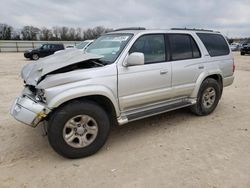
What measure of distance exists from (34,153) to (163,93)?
230 cm

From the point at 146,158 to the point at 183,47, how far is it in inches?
89.5

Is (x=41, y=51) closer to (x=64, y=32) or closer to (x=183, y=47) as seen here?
(x=183, y=47)

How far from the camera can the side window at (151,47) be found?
12.2 feet

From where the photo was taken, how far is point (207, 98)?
4887 mm

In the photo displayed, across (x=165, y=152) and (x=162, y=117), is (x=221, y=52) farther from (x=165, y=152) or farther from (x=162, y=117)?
(x=165, y=152)

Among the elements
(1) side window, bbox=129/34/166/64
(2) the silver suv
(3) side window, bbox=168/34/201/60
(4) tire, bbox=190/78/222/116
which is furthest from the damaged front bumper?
(4) tire, bbox=190/78/222/116

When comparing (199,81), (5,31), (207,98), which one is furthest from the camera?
(5,31)

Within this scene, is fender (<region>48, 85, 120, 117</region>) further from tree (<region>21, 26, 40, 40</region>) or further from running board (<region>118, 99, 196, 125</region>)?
tree (<region>21, 26, 40, 40</region>)

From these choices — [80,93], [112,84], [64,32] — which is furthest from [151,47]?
[64,32]

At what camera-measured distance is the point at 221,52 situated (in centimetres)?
500

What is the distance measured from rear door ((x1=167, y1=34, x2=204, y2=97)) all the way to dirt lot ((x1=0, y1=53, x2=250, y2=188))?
767 mm

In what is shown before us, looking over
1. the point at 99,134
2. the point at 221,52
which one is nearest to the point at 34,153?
the point at 99,134

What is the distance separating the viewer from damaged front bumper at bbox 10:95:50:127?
292 cm

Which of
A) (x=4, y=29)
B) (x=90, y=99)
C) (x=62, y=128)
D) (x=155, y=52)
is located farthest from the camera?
(x=4, y=29)
